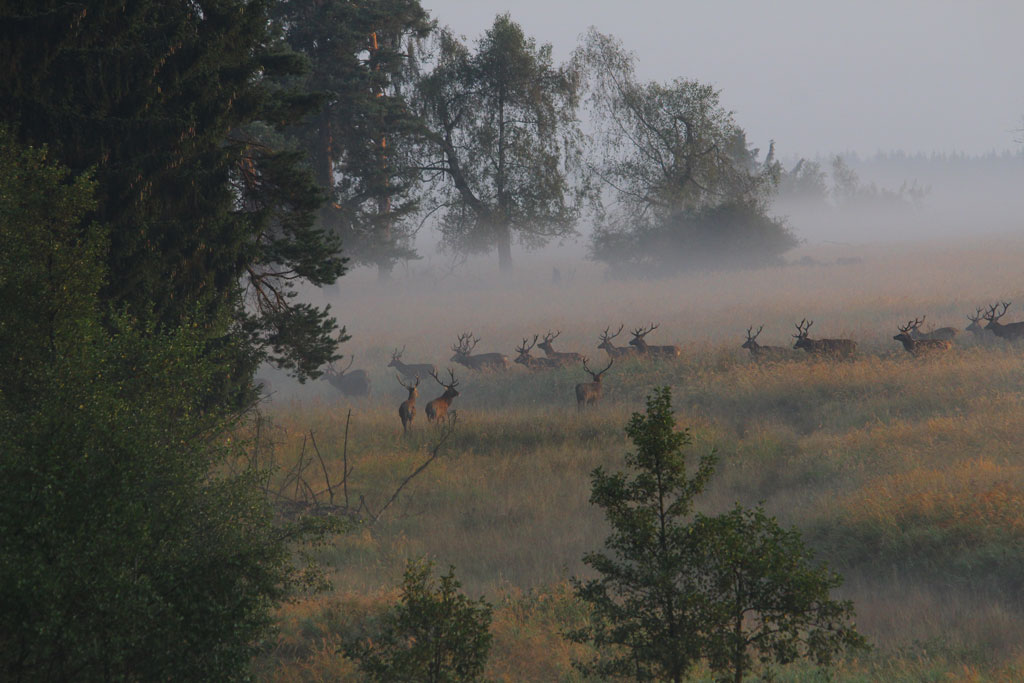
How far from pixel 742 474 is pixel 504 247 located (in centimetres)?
2887

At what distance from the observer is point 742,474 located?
37.3 feet

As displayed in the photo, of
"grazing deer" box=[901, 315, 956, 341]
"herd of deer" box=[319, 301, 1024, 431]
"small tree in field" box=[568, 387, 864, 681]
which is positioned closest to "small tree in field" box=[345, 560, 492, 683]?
"small tree in field" box=[568, 387, 864, 681]

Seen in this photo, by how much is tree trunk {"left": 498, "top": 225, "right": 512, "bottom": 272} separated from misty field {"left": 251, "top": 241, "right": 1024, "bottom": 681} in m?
12.9

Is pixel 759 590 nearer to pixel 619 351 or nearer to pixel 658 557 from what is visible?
pixel 658 557

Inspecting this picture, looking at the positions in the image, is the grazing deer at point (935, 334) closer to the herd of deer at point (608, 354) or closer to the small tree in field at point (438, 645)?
the herd of deer at point (608, 354)

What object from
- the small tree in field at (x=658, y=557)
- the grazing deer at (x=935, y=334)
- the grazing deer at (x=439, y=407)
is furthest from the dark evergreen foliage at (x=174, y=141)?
the grazing deer at (x=935, y=334)

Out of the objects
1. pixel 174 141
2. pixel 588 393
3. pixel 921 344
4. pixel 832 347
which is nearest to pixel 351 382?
pixel 588 393

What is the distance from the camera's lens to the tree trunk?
120 feet

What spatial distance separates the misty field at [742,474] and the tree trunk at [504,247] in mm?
12929

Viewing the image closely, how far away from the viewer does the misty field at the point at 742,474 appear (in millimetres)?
7012

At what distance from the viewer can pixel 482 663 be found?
4.52 meters

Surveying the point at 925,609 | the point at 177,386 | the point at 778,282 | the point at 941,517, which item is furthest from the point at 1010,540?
the point at 778,282

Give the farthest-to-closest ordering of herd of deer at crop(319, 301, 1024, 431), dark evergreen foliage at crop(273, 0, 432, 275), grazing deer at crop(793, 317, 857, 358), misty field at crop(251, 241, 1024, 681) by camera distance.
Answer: dark evergreen foliage at crop(273, 0, 432, 275), grazing deer at crop(793, 317, 857, 358), herd of deer at crop(319, 301, 1024, 431), misty field at crop(251, 241, 1024, 681)

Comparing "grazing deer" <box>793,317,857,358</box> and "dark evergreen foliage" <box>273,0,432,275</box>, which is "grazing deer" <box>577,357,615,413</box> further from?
"dark evergreen foliage" <box>273,0,432,275</box>
